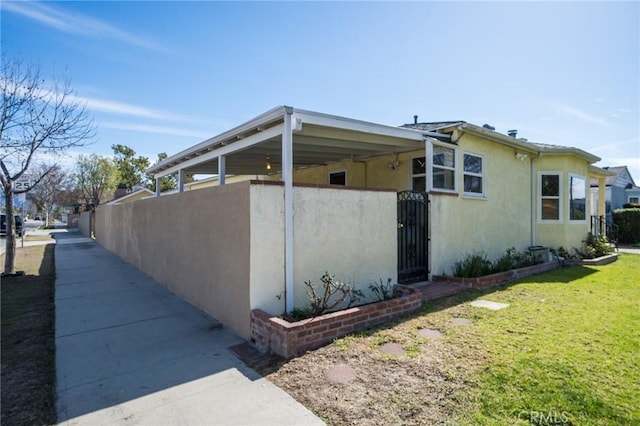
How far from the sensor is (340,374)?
11.8 ft

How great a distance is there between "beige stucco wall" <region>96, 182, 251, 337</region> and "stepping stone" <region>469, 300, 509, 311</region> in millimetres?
4205

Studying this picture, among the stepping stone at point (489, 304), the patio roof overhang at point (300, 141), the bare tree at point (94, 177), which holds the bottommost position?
the stepping stone at point (489, 304)

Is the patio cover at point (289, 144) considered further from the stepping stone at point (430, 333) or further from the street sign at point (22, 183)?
the street sign at point (22, 183)

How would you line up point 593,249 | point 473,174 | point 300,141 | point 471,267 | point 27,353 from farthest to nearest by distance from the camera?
point 593,249 → point 473,174 → point 471,267 → point 300,141 → point 27,353

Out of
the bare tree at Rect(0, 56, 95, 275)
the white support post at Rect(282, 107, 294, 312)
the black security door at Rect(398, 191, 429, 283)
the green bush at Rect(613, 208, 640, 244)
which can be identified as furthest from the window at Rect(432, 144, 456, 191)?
the green bush at Rect(613, 208, 640, 244)

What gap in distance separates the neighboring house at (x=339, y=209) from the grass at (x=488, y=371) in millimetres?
1422

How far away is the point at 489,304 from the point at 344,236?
307 centimetres

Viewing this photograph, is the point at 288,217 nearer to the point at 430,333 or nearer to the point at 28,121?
the point at 430,333

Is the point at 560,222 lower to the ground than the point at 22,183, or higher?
lower

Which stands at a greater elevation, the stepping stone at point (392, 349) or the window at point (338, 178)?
the window at point (338, 178)

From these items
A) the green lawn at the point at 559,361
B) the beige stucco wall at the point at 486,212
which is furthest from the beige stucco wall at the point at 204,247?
the beige stucco wall at the point at 486,212

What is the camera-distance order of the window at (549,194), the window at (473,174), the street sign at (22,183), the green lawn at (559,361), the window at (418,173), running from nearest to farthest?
the green lawn at (559,361)
the window at (473,174)
the window at (418,173)
the street sign at (22,183)
the window at (549,194)

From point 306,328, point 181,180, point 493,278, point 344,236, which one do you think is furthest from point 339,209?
point 181,180

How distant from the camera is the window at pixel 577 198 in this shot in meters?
11.5
